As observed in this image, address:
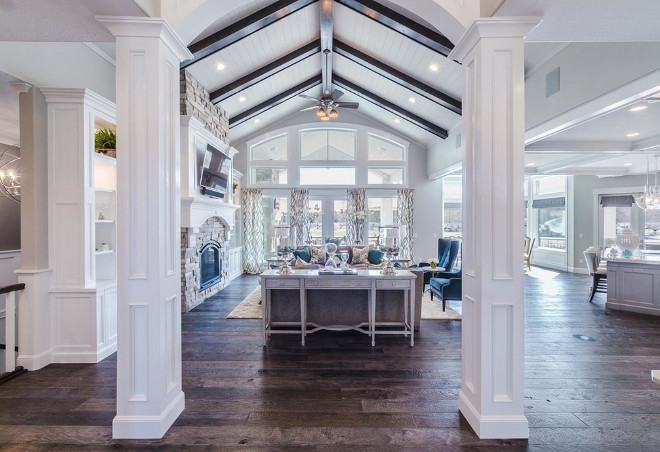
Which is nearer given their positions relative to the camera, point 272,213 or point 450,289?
point 450,289

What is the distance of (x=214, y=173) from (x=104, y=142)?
8.15ft

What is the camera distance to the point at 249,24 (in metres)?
4.93

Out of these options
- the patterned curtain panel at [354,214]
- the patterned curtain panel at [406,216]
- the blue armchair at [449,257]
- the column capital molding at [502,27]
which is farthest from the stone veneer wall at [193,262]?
the patterned curtain panel at [406,216]

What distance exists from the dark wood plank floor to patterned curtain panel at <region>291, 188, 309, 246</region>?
507cm

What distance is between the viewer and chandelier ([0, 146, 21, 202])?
14.4 ft

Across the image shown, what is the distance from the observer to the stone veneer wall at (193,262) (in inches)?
214

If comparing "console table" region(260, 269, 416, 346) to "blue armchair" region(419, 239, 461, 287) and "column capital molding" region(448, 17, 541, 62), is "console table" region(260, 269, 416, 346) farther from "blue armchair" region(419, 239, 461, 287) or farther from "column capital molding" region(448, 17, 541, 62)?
"column capital molding" region(448, 17, 541, 62)

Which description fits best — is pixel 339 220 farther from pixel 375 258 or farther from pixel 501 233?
pixel 501 233

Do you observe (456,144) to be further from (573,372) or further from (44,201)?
(44,201)

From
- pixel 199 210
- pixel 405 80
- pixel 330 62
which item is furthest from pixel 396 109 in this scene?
pixel 199 210

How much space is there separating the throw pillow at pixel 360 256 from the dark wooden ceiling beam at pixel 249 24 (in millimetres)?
4399

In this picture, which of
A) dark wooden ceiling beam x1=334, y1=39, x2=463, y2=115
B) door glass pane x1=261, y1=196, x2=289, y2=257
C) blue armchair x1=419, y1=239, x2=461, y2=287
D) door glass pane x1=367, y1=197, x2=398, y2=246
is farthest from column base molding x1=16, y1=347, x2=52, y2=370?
door glass pane x1=367, y1=197, x2=398, y2=246

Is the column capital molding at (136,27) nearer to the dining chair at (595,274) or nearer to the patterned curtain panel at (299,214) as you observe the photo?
the patterned curtain panel at (299,214)

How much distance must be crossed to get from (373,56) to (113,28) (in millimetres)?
5108
